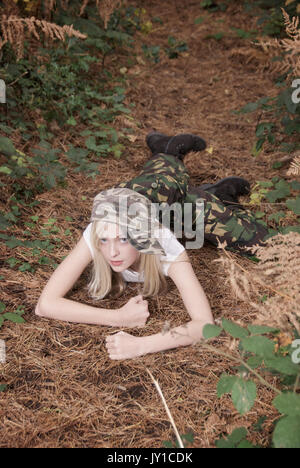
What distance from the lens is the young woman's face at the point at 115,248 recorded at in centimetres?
225

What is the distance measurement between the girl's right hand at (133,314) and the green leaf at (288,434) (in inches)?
45.9

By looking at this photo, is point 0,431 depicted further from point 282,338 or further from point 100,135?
point 100,135

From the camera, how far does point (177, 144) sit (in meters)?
3.88

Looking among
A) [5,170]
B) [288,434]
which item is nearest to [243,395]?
[288,434]

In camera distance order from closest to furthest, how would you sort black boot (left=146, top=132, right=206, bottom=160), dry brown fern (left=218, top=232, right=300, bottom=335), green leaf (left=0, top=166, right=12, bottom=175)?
dry brown fern (left=218, top=232, right=300, bottom=335)
green leaf (left=0, top=166, right=12, bottom=175)
black boot (left=146, top=132, right=206, bottom=160)

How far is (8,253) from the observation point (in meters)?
2.84

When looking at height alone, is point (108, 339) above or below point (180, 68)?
below

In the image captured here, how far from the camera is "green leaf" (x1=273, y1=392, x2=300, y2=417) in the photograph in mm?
1359

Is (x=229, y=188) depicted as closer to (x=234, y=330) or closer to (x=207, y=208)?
(x=207, y=208)

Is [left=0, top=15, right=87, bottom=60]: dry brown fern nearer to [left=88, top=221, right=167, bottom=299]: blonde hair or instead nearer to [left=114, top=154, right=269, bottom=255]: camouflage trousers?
[left=114, top=154, right=269, bottom=255]: camouflage trousers

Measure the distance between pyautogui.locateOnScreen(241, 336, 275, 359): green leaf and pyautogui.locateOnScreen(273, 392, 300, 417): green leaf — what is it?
0.16m

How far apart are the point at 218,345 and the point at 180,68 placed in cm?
449

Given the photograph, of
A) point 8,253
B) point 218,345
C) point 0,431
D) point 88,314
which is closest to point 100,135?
point 8,253

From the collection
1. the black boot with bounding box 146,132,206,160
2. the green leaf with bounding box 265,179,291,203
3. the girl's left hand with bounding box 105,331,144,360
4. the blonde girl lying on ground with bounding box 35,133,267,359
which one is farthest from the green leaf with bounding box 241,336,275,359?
the black boot with bounding box 146,132,206,160
